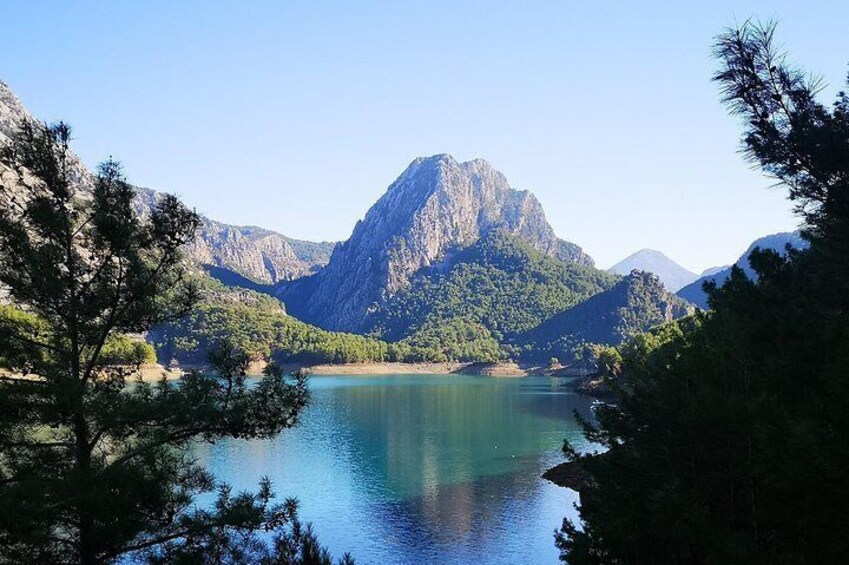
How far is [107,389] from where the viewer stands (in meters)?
14.6

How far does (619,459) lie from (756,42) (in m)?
11.4

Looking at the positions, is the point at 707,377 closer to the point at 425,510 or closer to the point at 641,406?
the point at 641,406

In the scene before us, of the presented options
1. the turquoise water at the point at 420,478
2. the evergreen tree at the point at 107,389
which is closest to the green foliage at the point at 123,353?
the evergreen tree at the point at 107,389

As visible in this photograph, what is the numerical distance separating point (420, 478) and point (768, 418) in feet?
156

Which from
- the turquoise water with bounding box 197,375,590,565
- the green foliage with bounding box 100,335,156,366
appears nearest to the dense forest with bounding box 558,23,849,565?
the turquoise water with bounding box 197,375,590,565

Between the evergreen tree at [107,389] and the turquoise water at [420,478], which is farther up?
the evergreen tree at [107,389]

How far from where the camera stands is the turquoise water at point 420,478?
38.4 m

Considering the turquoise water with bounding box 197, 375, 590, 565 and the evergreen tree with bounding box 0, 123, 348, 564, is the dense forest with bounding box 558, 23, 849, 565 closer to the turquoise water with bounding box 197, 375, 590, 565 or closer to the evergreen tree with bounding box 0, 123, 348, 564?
the evergreen tree with bounding box 0, 123, 348, 564

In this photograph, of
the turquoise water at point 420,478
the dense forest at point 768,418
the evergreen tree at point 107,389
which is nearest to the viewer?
the dense forest at point 768,418

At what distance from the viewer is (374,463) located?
6359 centimetres

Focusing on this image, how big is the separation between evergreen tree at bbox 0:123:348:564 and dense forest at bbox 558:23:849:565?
25.7ft

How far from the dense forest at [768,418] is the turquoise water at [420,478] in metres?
9.08

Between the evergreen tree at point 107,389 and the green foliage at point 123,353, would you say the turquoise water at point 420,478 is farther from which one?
the green foliage at point 123,353

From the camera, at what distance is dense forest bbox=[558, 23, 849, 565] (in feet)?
34.9
